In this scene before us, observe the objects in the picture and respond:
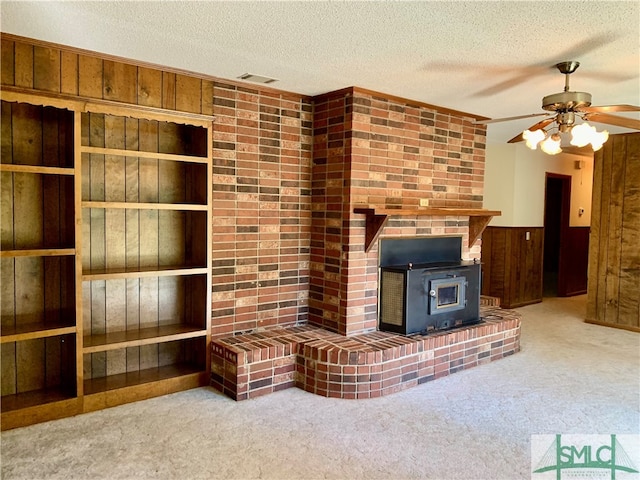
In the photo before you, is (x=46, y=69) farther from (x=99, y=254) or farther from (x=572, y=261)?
(x=572, y=261)

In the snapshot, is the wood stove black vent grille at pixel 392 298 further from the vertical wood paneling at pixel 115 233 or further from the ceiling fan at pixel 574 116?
the vertical wood paneling at pixel 115 233

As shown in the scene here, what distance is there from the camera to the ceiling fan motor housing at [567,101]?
2900mm

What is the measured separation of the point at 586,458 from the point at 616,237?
373 cm

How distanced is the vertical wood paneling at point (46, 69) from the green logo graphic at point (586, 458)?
3.40 m

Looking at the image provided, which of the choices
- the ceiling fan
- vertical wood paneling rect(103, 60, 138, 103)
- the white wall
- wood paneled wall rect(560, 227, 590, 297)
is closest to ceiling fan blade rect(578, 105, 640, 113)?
the ceiling fan

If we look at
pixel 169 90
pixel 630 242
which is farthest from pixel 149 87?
pixel 630 242

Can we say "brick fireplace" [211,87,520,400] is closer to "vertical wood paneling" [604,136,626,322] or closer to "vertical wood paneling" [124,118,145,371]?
"vertical wood paneling" [124,118,145,371]

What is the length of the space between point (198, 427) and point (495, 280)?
4.80 m

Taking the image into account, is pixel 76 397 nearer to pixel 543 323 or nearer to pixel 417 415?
pixel 417 415

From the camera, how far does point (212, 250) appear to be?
141 inches

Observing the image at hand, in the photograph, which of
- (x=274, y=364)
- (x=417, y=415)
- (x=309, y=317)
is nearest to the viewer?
(x=417, y=415)

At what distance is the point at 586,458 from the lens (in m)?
2.64

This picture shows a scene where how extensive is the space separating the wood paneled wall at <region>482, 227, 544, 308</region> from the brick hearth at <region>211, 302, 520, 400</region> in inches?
112

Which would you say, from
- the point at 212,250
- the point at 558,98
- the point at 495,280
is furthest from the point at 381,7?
the point at 495,280
